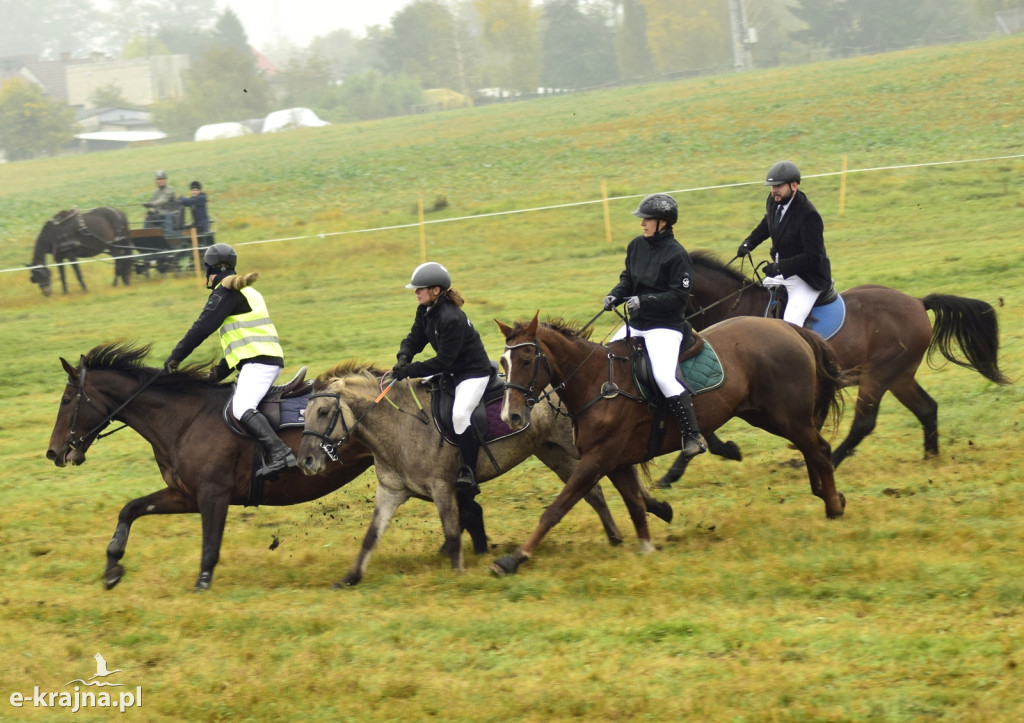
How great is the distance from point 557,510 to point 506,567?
1.82 feet

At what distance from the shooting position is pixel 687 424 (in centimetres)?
838

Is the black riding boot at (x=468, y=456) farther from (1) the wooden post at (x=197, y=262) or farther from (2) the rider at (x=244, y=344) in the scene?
(1) the wooden post at (x=197, y=262)

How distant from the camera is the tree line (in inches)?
3007

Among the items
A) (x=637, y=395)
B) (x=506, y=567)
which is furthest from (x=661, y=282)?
(x=506, y=567)

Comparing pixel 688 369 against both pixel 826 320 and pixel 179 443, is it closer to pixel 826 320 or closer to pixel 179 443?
pixel 826 320

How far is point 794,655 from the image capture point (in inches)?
245

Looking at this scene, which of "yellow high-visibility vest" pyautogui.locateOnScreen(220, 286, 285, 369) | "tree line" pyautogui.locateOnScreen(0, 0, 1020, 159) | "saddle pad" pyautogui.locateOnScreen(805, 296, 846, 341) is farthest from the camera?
"tree line" pyautogui.locateOnScreen(0, 0, 1020, 159)

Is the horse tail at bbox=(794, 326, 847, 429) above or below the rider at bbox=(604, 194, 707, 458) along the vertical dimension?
below

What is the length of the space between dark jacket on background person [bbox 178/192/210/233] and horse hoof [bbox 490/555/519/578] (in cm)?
1911

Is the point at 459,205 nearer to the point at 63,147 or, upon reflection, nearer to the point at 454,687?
the point at 454,687

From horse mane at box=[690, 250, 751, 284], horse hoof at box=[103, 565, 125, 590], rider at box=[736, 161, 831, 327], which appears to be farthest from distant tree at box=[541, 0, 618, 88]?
horse hoof at box=[103, 565, 125, 590]

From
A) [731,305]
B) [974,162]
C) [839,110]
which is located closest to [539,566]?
[731,305]

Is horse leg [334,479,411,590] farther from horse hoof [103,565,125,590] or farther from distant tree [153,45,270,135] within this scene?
distant tree [153,45,270,135]

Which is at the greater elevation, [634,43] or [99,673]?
[634,43]
